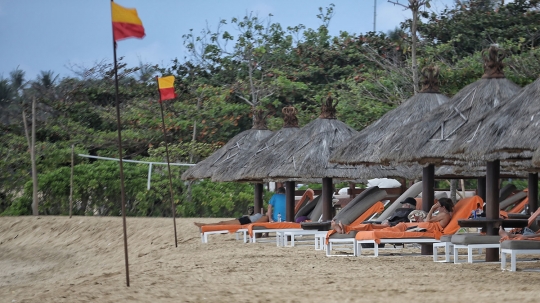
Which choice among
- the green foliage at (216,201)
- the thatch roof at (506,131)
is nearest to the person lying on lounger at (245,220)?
the green foliage at (216,201)

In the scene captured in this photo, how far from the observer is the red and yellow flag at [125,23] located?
30.5ft

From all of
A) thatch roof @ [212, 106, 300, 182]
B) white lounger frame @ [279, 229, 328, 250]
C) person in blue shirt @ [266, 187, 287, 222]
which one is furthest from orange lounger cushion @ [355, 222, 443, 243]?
person in blue shirt @ [266, 187, 287, 222]

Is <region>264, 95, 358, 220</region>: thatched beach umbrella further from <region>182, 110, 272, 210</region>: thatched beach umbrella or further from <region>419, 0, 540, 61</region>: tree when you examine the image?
<region>419, 0, 540, 61</region>: tree

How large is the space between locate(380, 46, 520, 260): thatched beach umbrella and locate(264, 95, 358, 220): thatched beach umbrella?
3.09 metres

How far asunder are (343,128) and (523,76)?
5.73m

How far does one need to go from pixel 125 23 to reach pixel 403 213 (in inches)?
246

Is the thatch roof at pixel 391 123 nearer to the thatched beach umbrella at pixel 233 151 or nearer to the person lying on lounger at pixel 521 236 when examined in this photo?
the person lying on lounger at pixel 521 236

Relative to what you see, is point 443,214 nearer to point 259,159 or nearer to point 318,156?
point 318,156

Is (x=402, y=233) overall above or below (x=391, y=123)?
below

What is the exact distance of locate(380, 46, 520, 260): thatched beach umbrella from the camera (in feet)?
37.1

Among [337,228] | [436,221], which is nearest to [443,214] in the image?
[436,221]

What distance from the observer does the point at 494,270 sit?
9484 millimetres

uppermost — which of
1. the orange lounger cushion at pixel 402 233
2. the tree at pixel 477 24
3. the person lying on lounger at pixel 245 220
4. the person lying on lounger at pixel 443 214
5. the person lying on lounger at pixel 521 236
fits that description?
the tree at pixel 477 24

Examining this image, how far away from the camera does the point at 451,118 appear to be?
11453 mm
